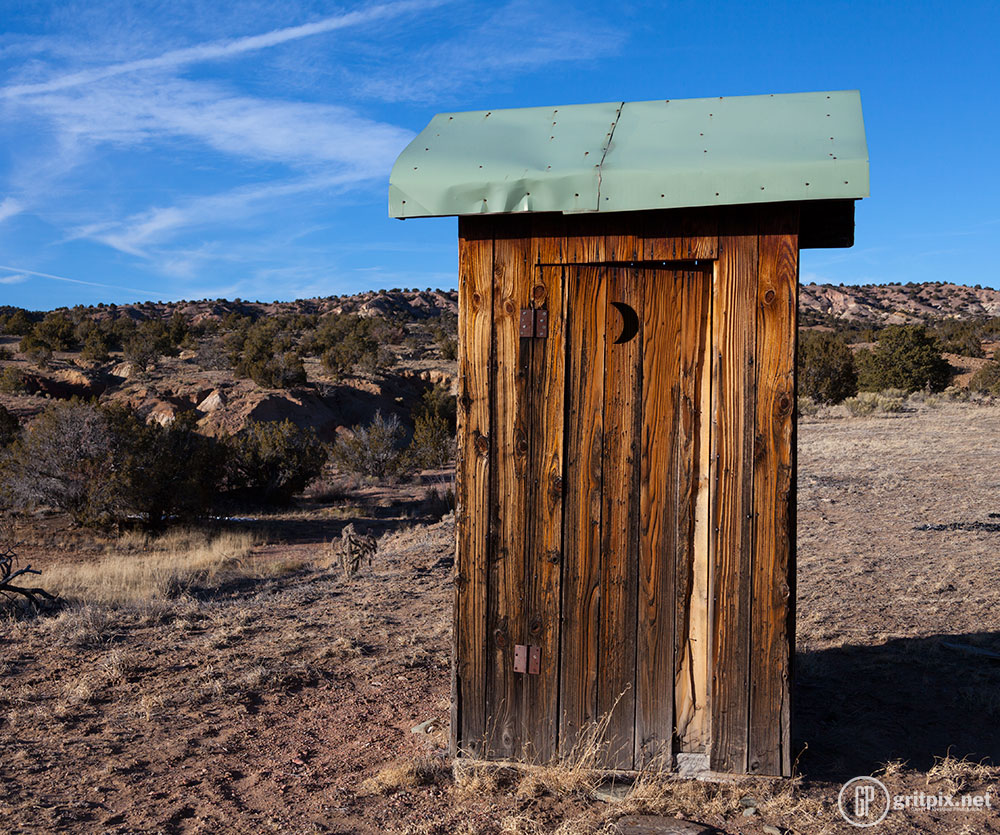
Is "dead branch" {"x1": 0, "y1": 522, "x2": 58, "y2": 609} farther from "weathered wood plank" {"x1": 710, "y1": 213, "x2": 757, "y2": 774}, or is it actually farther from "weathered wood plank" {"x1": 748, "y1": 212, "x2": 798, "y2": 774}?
"weathered wood plank" {"x1": 748, "y1": 212, "x2": 798, "y2": 774}

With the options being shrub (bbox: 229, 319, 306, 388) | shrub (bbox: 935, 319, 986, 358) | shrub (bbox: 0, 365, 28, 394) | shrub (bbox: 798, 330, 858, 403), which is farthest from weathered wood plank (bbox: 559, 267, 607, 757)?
shrub (bbox: 935, 319, 986, 358)

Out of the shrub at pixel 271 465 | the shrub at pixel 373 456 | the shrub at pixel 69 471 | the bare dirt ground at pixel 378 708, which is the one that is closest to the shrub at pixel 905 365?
the shrub at pixel 373 456

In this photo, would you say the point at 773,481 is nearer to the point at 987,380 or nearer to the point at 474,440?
the point at 474,440

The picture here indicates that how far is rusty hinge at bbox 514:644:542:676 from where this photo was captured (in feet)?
11.9

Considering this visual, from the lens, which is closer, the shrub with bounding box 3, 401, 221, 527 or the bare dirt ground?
the bare dirt ground

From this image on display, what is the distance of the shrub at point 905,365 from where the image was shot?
29.4 meters

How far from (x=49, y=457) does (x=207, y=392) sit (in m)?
12.9

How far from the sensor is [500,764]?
12.1 ft

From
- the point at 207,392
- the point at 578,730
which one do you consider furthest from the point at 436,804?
the point at 207,392

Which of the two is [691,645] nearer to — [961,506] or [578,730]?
[578,730]

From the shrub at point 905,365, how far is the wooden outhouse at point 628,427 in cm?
2893

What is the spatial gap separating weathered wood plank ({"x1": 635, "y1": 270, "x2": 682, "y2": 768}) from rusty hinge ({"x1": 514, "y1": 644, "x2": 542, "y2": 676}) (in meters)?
0.47

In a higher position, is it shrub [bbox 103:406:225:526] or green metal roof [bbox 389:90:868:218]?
green metal roof [bbox 389:90:868:218]

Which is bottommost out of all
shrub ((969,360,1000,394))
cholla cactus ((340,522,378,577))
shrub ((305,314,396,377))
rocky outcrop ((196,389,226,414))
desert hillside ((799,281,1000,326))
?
cholla cactus ((340,522,378,577))
